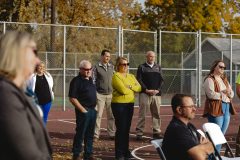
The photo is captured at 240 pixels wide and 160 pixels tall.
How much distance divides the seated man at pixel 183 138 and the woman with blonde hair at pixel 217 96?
409cm

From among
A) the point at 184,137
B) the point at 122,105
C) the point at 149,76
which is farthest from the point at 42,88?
the point at 184,137

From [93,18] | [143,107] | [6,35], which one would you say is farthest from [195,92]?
[6,35]

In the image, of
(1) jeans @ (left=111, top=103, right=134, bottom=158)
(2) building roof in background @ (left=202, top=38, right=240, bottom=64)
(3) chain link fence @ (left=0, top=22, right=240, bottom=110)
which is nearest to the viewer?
(1) jeans @ (left=111, top=103, right=134, bottom=158)

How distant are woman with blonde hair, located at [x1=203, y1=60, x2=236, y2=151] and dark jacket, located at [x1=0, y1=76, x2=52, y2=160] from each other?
23.7 ft

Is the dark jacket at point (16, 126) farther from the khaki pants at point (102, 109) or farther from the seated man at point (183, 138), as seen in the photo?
the khaki pants at point (102, 109)

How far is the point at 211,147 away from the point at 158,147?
21.5 inches

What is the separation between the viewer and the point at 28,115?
351 centimetres

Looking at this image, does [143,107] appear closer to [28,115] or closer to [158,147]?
[158,147]

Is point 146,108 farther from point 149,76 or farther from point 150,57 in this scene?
point 150,57

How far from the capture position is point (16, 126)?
11.3 feet

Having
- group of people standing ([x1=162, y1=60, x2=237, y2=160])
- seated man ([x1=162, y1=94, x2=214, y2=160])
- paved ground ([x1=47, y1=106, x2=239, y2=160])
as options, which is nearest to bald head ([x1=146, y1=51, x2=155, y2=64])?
paved ground ([x1=47, y1=106, x2=239, y2=160])

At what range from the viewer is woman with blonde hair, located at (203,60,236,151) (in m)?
10.5

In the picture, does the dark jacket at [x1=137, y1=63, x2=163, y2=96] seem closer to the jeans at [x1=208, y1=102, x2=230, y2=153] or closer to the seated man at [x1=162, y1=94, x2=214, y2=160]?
the jeans at [x1=208, y1=102, x2=230, y2=153]

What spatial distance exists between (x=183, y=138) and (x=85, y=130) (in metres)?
4.48
